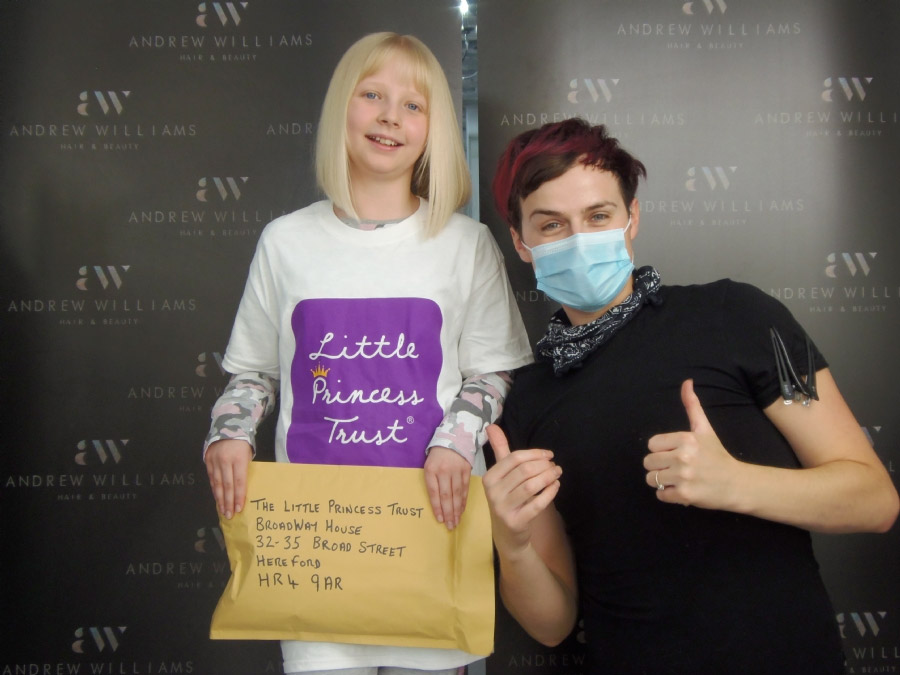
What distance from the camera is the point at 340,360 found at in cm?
148

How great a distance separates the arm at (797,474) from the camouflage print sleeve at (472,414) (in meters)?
0.40

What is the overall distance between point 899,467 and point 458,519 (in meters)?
1.39

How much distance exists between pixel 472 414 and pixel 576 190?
481mm

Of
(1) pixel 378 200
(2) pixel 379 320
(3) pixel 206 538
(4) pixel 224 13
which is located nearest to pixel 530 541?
(2) pixel 379 320

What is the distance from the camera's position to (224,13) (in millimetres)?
2129

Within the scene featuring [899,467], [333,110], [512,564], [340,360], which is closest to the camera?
[512,564]

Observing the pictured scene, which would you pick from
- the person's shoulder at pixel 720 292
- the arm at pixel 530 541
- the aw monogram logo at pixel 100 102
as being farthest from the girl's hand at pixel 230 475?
the aw monogram logo at pixel 100 102

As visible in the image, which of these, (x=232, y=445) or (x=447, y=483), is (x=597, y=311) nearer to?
(x=447, y=483)

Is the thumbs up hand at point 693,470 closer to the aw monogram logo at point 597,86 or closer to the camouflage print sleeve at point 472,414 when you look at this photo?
the camouflage print sleeve at point 472,414

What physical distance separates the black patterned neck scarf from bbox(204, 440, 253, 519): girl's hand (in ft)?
2.10

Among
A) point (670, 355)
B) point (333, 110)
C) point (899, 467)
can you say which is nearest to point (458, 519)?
point (670, 355)

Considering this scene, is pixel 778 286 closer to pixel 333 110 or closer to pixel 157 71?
pixel 333 110

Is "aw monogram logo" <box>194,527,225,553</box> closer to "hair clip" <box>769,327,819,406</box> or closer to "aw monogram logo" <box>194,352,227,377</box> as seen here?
"aw monogram logo" <box>194,352,227,377</box>

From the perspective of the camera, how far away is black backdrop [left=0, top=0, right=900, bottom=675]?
2.05m
